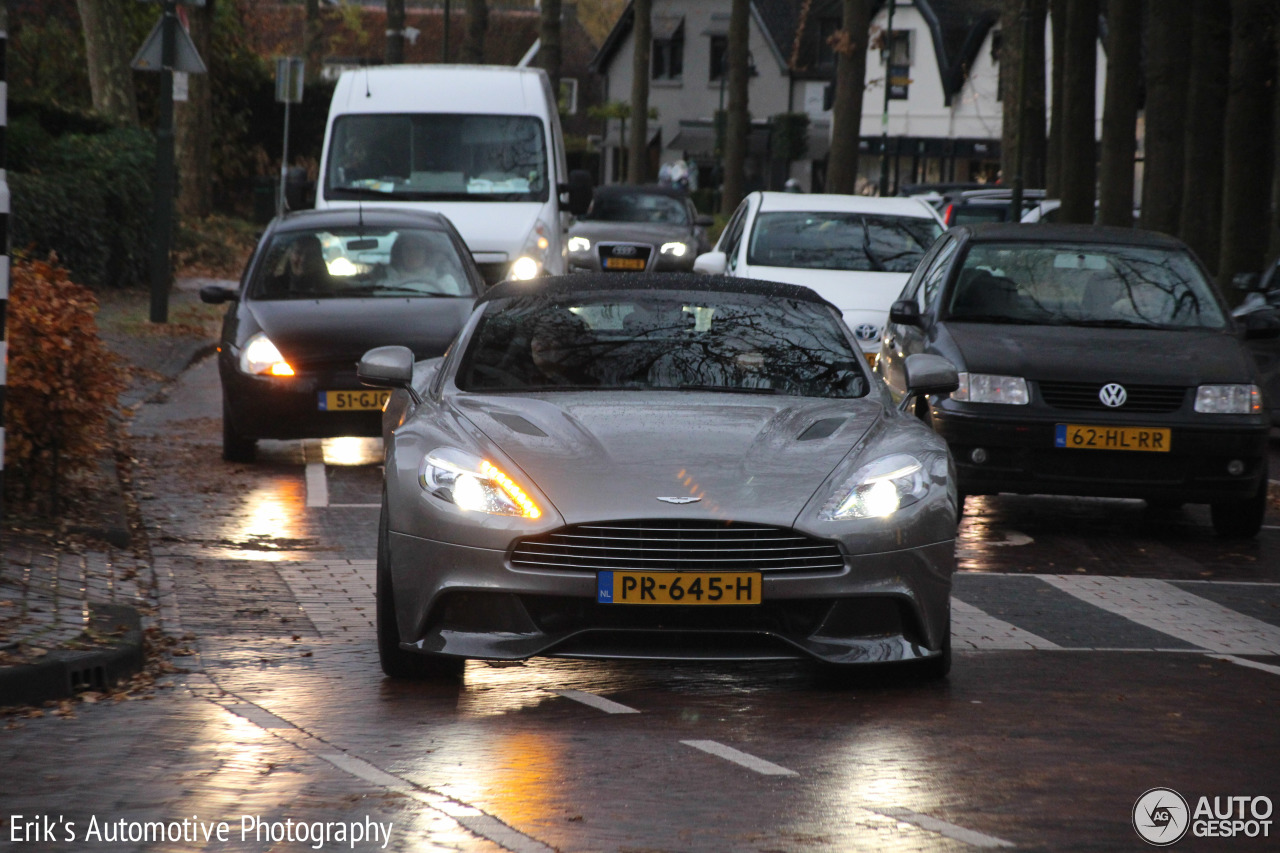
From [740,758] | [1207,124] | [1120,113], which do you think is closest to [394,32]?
[1120,113]

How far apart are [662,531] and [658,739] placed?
2.24 ft

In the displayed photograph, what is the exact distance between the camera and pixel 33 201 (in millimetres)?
22953

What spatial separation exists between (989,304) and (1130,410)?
1389 mm

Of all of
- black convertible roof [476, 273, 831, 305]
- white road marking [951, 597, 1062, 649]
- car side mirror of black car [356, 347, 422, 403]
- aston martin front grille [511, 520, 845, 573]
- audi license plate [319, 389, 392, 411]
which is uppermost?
black convertible roof [476, 273, 831, 305]

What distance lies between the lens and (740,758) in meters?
5.68

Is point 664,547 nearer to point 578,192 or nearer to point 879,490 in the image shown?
point 879,490

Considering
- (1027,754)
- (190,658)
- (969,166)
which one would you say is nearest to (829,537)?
(1027,754)

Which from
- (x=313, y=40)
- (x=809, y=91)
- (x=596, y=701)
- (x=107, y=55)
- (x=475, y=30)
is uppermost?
(x=475, y=30)

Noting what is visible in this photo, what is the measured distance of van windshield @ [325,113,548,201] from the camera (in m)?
19.8

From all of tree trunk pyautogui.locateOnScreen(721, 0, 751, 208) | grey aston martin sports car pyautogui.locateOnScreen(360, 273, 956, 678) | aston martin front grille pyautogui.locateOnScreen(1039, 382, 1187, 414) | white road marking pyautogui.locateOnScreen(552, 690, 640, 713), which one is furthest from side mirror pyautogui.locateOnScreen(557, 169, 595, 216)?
tree trunk pyautogui.locateOnScreen(721, 0, 751, 208)

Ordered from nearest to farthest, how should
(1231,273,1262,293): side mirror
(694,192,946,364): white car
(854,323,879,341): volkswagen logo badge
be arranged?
(854,323,879,341): volkswagen logo badge
(1231,273,1262,293): side mirror
(694,192,946,364): white car

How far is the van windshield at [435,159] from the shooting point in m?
19.8

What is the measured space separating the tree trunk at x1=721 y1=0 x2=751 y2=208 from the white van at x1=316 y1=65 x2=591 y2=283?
80.8 ft

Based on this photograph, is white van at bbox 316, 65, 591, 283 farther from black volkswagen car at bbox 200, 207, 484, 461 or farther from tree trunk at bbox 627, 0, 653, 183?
tree trunk at bbox 627, 0, 653, 183
